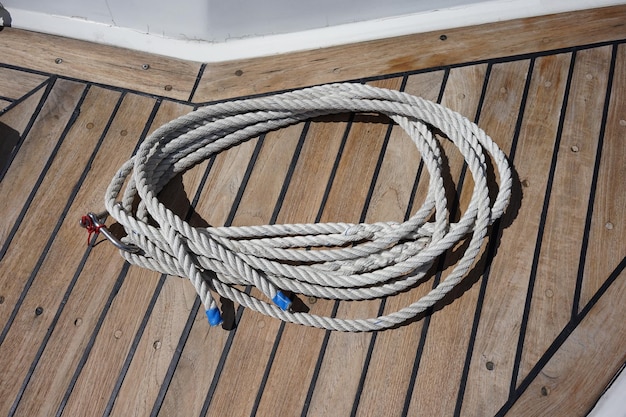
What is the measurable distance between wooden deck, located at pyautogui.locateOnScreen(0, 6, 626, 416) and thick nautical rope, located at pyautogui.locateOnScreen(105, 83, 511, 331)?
59 mm

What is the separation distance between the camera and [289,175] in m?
1.80

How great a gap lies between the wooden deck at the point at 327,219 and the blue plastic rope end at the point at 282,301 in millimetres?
76

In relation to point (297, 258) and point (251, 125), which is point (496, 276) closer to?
point (297, 258)

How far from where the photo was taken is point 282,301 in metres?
1.56

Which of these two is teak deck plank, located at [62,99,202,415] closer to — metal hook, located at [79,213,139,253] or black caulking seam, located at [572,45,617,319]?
metal hook, located at [79,213,139,253]

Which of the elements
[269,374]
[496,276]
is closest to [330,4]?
[496,276]

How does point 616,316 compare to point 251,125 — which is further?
point 251,125

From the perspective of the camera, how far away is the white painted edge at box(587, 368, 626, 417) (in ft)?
4.77

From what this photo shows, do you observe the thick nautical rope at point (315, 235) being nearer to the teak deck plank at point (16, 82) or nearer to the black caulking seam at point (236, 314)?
the black caulking seam at point (236, 314)

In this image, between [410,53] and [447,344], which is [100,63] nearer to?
[410,53]

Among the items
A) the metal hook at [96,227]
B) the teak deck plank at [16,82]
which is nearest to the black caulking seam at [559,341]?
the metal hook at [96,227]

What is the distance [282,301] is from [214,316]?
0.16 m

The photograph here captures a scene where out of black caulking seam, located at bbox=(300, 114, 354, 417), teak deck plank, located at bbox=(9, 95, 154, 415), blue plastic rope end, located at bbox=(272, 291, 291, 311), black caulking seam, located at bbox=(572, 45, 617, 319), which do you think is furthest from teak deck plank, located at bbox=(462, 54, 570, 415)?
teak deck plank, located at bbox=(9, 95, 154, 415)

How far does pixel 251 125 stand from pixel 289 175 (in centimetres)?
18
